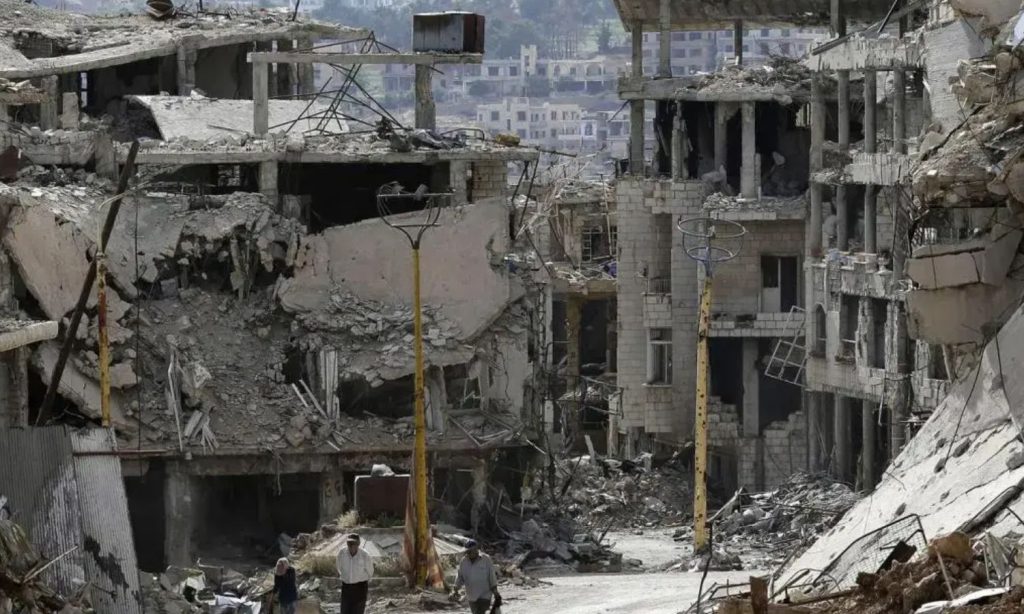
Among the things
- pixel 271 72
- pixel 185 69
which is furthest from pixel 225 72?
pixel 185 69

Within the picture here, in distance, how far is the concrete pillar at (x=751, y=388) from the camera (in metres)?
48.7

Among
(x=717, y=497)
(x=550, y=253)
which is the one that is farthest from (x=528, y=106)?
(x=717, y=497)

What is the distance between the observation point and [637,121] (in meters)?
51.4

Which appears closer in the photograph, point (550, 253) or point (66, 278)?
point (66, 278)

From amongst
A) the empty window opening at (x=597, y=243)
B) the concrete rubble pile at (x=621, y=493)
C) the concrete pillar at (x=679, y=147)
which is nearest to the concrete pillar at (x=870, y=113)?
the concrete rubble pile at (x=621, y=493)

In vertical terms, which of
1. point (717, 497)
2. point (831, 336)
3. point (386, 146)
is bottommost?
point (717, 497)

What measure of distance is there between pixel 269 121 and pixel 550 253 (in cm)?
1687

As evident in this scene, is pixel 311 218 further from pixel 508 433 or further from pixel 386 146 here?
pixel 508 433

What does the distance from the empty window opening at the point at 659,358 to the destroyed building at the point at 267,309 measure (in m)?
8.43

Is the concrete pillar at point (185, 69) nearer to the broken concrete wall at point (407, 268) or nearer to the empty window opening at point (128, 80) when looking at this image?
the empty window opening at point (128, 80)

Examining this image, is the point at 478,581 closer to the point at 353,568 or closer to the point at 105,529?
the point at 353,568

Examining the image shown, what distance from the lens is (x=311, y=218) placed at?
40938mm

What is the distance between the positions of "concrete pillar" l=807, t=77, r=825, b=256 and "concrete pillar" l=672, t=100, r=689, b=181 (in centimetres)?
372

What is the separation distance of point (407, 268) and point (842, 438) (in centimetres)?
950
